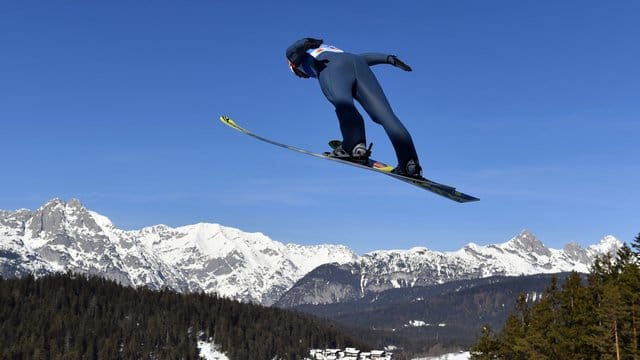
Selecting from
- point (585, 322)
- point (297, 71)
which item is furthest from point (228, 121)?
point (585, 322)

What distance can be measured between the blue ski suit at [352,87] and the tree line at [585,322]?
118ft

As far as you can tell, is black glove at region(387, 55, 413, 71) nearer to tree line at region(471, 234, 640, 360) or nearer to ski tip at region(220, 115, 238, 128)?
ski tip at region(220, 115, 238, 128)

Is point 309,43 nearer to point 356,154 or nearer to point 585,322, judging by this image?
point 356,154

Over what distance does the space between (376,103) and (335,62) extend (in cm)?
100

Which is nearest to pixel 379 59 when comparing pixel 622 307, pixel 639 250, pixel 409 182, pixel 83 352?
pixel 409 182

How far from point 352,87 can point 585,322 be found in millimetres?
44333

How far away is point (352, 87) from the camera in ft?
37.7

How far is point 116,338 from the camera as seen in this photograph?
19075 centimetres

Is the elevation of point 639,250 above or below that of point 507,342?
above

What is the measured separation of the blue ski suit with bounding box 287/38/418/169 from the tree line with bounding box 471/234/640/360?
35929 millimetres

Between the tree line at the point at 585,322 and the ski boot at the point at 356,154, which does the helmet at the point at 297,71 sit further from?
the tree line at the point at 585,322

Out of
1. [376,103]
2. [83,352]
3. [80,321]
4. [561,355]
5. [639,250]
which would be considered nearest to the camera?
[376,103]

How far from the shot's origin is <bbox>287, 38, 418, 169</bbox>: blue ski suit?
1116cm

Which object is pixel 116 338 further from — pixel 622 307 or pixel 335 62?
pixel 335 62
